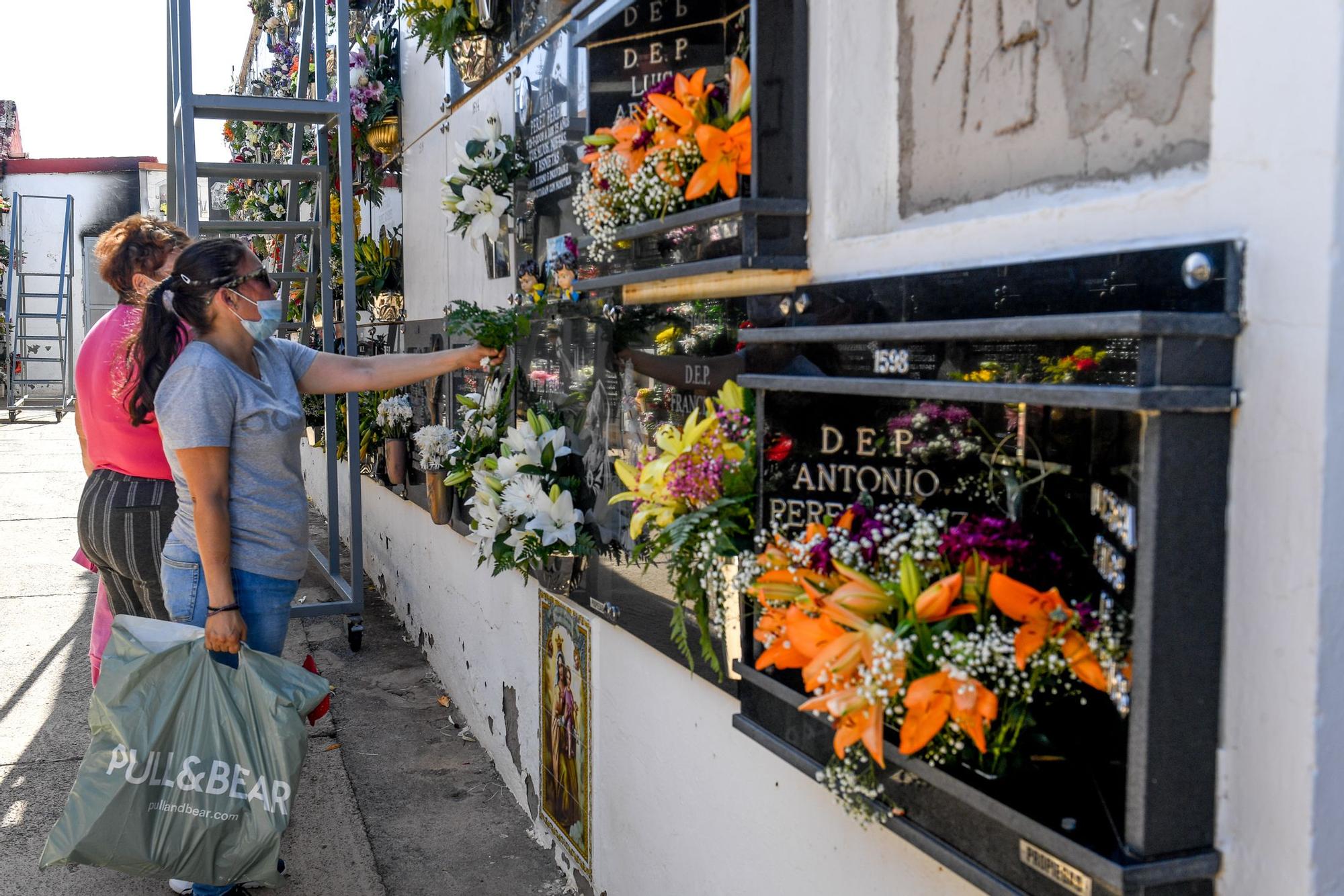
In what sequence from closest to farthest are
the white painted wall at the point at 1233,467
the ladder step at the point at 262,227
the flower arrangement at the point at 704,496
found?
the white painted wall at the point at 1233,467
the flower arrangement at the point at 704,496
the ladder step at the point at 262,227

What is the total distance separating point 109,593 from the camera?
12.3ft

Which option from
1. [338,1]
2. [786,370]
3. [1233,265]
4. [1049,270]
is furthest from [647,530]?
[338,1]

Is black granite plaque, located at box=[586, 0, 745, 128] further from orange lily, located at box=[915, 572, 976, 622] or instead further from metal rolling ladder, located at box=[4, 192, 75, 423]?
metal rolling ladder, located at box=[4, 192, 75, 423]

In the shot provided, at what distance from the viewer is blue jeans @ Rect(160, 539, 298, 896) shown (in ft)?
10.7

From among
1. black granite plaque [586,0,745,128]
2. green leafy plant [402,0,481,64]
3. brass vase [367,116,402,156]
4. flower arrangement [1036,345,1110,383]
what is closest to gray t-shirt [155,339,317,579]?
black granite plaque [586,0,745,128]

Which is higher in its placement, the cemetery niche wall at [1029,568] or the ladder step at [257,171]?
the ladder step at [257,171]

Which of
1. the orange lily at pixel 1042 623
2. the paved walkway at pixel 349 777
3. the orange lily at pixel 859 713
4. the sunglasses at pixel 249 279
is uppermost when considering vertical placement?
the sunglasses at pixel 249 279

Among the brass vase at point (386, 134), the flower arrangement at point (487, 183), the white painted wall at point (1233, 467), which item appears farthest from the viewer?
the brass vase at point (386, 134)

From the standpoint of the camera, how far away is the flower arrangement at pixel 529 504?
3070 millimetres

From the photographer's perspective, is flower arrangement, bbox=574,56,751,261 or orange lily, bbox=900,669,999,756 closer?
orange lily, bbox=900,669,999,756

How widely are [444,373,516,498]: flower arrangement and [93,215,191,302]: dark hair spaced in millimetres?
1099

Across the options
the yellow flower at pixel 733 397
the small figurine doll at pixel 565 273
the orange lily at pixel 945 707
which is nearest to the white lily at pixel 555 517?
the small figurine doll at pixel 565 273

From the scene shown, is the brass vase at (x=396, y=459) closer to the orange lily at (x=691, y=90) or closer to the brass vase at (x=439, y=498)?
the brass vase at (x=439, y=498)

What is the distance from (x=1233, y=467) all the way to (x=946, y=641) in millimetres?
383
